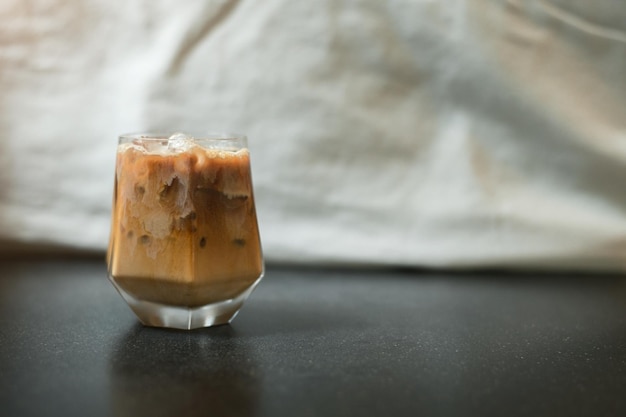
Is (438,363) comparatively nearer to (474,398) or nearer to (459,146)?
(474,398)

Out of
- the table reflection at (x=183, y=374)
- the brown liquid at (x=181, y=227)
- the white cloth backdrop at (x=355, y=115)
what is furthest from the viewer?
the white cloth backdrop at (x=355, y=115)

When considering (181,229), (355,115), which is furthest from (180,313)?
(355,115)

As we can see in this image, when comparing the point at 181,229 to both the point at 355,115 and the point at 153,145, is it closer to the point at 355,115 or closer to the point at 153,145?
the point at 153,145

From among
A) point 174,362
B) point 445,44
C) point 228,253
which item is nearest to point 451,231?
point 445,44

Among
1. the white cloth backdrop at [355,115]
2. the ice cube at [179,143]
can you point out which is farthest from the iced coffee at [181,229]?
the white cloth backdrop at [355,115]

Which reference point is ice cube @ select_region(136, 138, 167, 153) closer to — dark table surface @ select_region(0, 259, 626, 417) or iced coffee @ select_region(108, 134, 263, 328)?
iced coffee @ select_region(108, 134, 263, 328)

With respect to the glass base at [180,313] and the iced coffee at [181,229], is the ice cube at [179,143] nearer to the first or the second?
the iced coffee at [181,229]

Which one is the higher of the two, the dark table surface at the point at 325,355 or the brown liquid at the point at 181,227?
the brown liquid at the point at 181,227
